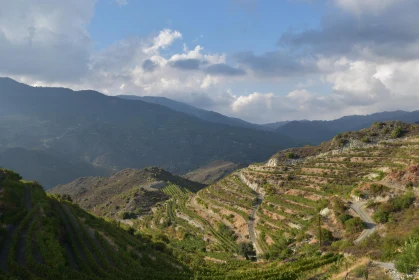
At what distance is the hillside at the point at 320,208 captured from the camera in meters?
44.7

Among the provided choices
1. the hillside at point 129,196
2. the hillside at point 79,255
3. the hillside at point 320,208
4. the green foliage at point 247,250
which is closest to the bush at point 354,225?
the hillside at point 320,208

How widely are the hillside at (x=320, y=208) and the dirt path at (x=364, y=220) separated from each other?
15cm

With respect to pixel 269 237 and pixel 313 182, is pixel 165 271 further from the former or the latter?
pixel 313 182

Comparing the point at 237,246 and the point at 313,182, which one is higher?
the point at 313,182

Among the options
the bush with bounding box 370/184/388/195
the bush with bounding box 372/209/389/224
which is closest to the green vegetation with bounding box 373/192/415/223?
the bush with bounding box 372/209/389/224

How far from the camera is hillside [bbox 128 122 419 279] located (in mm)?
44734

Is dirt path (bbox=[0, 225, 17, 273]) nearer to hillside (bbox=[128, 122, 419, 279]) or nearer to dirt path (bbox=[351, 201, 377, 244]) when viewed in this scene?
hillside (bbox=[128, 122, 419, 279])

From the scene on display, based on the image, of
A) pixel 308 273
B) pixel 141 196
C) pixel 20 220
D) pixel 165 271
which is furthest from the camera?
pixel 141 196

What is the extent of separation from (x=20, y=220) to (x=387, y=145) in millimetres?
82317

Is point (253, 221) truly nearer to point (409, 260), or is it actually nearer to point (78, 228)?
point (78, 228)

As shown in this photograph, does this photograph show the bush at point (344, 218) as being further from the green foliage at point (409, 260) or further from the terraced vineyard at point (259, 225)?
the green foliage at point (409, 260)

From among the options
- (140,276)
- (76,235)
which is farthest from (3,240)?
(140,276)

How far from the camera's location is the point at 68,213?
56.9 metres

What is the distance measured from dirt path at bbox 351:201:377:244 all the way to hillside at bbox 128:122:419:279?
15 centimetres
